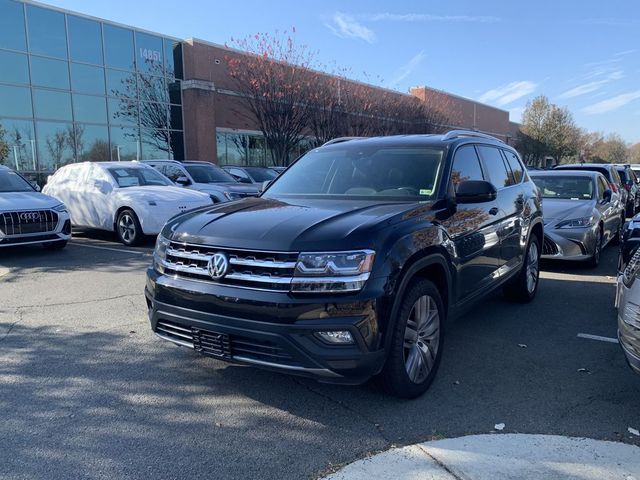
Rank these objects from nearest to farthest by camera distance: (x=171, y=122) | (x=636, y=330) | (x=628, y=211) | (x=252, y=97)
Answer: (x=636, y=330) → (x=628, y=211) → (x=252, y=97) → (x=171, y=122)

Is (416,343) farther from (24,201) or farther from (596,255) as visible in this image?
(24,201)

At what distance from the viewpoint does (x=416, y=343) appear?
3.60m

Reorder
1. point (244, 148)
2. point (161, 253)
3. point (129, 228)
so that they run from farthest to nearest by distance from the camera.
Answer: point (244, 148) → point (129, 228) → point (161, 253)

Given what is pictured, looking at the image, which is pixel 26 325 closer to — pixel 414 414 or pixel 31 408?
pixel 31 408

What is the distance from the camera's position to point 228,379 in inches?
156

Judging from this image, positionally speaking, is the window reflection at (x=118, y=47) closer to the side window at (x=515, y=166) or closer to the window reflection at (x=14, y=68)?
the window reflection at (x=14, y=68)

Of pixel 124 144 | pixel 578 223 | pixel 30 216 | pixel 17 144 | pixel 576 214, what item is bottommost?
pixel 578 223

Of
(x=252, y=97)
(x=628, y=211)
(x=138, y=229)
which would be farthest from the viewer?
(x=252, y=97)

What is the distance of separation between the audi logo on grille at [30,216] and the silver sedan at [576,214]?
835cm

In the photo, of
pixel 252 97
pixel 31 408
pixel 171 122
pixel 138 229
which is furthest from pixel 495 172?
pixel 171 122

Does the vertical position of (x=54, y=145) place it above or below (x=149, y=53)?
below

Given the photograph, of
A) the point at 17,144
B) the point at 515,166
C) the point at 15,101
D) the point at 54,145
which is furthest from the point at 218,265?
the point at 54,145

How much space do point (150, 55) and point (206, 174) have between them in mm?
13807

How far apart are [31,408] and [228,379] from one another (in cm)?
132
